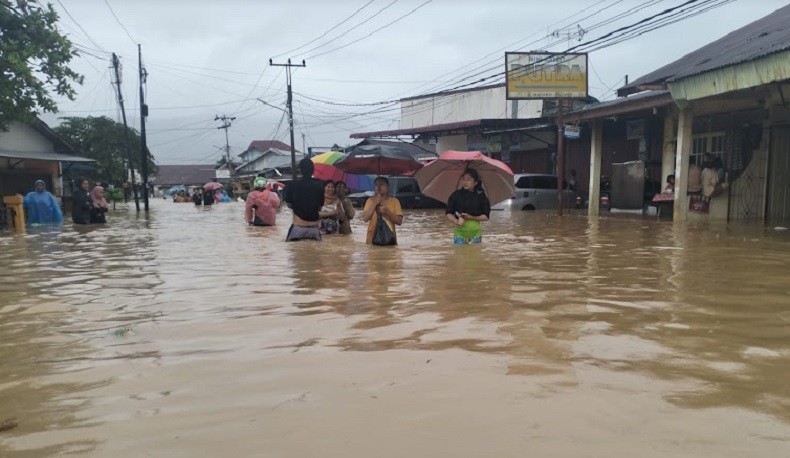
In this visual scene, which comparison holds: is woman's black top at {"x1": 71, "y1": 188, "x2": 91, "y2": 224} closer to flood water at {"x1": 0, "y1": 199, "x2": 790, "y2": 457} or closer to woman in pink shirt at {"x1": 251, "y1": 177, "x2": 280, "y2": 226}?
woman in pink shirt at {"x1": 251, "y1": 177, "x2": 280, "y2": 226}

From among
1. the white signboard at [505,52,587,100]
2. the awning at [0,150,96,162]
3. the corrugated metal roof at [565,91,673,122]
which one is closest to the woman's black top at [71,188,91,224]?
the awning at [0,150,96,162]

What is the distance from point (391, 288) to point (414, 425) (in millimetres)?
3624

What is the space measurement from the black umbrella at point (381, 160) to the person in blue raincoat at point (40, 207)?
29.1 feet

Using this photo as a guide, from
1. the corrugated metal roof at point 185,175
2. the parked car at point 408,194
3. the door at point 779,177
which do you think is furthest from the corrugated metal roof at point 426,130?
the corrugated metal roof at point 185,175

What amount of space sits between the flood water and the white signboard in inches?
529

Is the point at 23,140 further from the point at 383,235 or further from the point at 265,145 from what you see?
the point at 265,145

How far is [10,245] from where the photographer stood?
1191 cm

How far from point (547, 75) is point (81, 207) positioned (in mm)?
15028

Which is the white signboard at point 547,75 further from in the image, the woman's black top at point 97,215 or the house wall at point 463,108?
the woman's black top at point 97,215

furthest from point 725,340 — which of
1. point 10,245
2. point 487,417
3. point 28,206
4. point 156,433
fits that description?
point 28,206

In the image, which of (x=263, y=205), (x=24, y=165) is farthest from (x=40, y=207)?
(x=24, y=165)

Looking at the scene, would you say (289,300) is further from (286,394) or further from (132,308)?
(286,394)

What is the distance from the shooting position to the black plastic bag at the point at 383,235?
1001cm

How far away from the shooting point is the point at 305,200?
32.8ft
